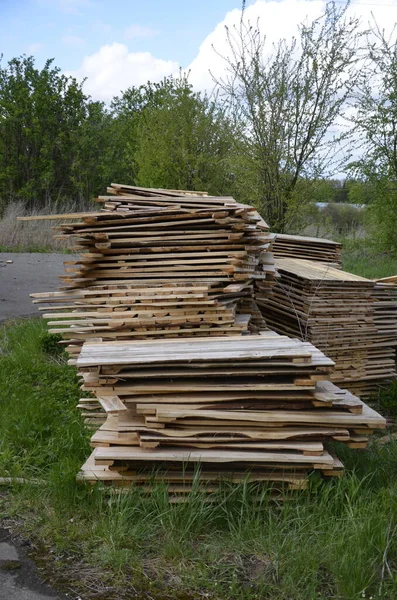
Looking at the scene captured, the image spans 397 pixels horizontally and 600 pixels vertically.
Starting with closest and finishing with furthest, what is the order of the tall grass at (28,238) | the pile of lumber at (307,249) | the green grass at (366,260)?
1. the pile of lumber at (307,249)
2. the green grass at (366,260)
3. the tall grass at (28,238)

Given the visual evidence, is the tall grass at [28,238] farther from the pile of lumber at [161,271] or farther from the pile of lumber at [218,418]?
the pile of lumber at [218,418]

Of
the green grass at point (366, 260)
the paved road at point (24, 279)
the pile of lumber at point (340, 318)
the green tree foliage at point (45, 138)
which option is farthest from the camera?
the green tree foliage at point (45, 138)

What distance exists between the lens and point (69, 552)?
3.30 metres

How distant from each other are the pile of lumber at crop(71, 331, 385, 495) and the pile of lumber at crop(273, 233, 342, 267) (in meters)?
5.09

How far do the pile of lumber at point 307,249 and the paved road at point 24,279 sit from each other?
3.82 metres

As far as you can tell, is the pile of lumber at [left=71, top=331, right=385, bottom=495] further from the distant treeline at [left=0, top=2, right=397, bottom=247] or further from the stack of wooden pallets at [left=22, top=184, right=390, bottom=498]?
the distant treeline at [left=0, top=2, right=397, bottom=247]

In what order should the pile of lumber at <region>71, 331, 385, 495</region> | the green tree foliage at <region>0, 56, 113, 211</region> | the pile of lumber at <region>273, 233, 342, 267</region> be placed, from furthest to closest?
the green tree foliage at <region>0, 56, 113, 211</region>, the pile of lumber at <region>273, 233, 342, 267</region>, the pile of lumber at <region>71, 331, 385, 495</region>

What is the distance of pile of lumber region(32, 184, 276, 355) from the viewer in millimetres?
4781

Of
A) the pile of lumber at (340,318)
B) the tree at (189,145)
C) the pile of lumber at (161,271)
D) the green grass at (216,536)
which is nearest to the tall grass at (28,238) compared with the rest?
the tree at (189,145)

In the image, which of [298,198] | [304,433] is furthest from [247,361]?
[298,198]

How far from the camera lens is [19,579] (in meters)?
3.13

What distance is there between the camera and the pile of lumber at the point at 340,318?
22.4 feet

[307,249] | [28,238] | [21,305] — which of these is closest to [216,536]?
[307,249]

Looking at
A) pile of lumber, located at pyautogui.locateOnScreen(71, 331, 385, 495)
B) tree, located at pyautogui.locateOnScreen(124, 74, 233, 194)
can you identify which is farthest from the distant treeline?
pile of lumber, located at pyautogui.locateOnScreen(71, 331, 385, 495)
